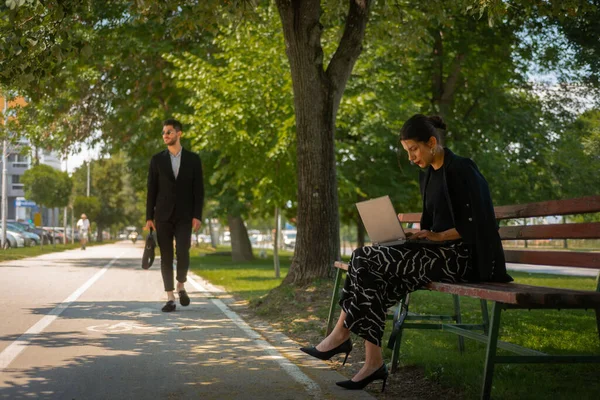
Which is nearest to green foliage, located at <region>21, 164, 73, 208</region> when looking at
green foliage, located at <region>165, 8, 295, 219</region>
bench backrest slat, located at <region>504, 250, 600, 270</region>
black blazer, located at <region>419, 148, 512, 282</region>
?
green foliage, located at <region>165, 8, 295, 219</region>

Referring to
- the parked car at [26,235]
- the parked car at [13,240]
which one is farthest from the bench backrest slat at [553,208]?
the parked car at [26,235]

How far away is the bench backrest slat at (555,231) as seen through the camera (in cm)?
511

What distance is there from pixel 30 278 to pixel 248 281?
4505 millimetres

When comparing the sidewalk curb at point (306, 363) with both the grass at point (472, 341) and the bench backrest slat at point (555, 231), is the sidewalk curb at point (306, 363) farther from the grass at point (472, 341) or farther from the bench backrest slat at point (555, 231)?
the bench backrest slat at point (555, 231)

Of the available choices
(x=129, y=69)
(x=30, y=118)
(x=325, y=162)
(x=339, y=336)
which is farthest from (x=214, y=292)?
(x=30, y=118)

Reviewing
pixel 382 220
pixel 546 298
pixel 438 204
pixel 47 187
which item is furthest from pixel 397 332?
pixel 47 187

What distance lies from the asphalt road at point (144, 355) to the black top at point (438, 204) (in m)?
1.29

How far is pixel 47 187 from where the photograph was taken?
2077 inches

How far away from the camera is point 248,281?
17875 millimetres

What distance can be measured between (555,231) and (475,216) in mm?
748

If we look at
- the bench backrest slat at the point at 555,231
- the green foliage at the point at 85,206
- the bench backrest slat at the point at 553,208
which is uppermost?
Result: the green foliage at the point at 85,206

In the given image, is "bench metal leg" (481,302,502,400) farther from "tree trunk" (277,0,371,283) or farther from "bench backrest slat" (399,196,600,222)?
"tree trunk" (277,0,371,283)

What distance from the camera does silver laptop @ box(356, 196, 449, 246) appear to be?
5.71 metres

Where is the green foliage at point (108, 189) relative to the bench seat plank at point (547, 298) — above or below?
above
